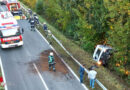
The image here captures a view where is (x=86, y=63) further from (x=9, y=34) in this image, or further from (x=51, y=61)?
(x=9, y=34)

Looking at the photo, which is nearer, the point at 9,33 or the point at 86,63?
the point at 86,63

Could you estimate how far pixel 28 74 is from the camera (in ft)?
51.7

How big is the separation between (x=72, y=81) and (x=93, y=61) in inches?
168

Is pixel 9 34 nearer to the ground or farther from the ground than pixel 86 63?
farther from the ground

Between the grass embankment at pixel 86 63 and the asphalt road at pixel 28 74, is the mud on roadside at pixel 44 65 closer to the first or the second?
the asphalt road at pixel 28 74

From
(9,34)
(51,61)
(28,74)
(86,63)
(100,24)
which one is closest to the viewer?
(51,61)

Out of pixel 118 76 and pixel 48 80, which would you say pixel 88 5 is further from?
pixel 48 80

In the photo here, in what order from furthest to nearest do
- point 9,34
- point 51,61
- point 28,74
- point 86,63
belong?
point 9,34 < point 86,63 < point 28,74 < point 51,61

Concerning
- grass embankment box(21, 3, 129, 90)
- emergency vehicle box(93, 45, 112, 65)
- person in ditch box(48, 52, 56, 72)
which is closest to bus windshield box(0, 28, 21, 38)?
grass embankment box(21, 3, 129, 90)

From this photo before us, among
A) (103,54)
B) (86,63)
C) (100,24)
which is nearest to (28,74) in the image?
(86,63)

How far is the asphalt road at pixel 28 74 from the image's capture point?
46.6ft

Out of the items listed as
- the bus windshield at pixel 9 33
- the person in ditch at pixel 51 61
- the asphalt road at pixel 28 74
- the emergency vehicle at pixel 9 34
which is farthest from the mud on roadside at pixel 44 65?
the bus windshield at pixel 9 33

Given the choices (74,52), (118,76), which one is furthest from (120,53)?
(74,52)

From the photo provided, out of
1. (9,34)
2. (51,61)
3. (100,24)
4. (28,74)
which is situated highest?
(100,24)
